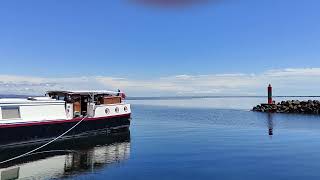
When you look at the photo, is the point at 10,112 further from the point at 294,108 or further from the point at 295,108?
the point at 295,108

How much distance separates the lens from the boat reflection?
2356cm

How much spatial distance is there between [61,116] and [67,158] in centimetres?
988

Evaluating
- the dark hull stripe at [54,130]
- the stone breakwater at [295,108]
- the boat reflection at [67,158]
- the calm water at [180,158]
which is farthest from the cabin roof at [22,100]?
the stone breakwater at [295,108]

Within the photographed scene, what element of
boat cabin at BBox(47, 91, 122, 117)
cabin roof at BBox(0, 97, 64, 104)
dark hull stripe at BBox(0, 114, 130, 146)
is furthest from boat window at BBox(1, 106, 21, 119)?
boat cabin at BBox(47, 91, 122, 117)

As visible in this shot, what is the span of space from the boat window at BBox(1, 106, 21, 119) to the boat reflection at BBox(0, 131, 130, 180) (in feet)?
9.10

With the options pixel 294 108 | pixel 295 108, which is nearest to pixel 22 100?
pixel 294 108

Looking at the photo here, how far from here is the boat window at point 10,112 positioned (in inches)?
1330

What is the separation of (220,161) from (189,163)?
7.04ft

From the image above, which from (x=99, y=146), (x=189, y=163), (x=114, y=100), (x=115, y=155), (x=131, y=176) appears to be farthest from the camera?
(x=114, y=100)

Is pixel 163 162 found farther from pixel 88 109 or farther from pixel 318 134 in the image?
pixel 318 134

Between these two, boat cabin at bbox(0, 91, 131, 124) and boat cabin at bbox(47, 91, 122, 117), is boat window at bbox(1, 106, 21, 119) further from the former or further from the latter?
boat cabin at bbox(47, 91, 122, 117)

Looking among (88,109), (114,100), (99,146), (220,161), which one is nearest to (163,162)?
(220,161)

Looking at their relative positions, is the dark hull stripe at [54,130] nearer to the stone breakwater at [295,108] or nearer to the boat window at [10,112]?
the boat window at [10,112]

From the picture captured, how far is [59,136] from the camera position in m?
37.2
